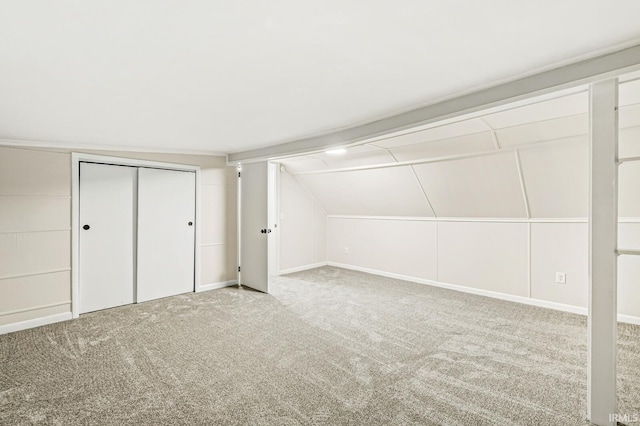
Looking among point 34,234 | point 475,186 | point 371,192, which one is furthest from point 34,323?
point 475,186

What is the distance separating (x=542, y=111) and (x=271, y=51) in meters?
2.36

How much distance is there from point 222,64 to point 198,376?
7.39 feet

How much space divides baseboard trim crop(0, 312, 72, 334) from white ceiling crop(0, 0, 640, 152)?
2196mm

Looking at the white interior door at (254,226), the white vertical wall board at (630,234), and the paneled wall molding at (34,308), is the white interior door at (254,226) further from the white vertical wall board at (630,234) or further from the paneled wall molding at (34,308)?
the white vertical wall board at (630,234)

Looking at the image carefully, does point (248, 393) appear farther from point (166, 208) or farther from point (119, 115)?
point (166, 208)

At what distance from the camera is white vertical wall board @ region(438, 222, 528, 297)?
13.6 feet

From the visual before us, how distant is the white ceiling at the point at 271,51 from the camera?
137 cm

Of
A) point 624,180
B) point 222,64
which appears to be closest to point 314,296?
point 222,64

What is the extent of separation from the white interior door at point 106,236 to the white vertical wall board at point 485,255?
4497 mm

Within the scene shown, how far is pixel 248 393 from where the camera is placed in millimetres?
2236

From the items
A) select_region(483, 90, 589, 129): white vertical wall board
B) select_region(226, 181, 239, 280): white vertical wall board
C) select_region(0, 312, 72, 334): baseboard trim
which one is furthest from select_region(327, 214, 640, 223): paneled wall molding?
select_region(0, 312, 72, 334): baseboard trim

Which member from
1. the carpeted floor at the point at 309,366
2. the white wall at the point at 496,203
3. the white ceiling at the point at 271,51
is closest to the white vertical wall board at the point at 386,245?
the white wall at the point at 496,203

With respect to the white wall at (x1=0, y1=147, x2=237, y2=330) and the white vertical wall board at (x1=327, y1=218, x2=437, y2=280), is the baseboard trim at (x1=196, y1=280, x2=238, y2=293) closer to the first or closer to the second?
the white wall at (x1=0, y1=147, x2=237, y2=330)

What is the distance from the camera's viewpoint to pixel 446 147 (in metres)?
3.76
